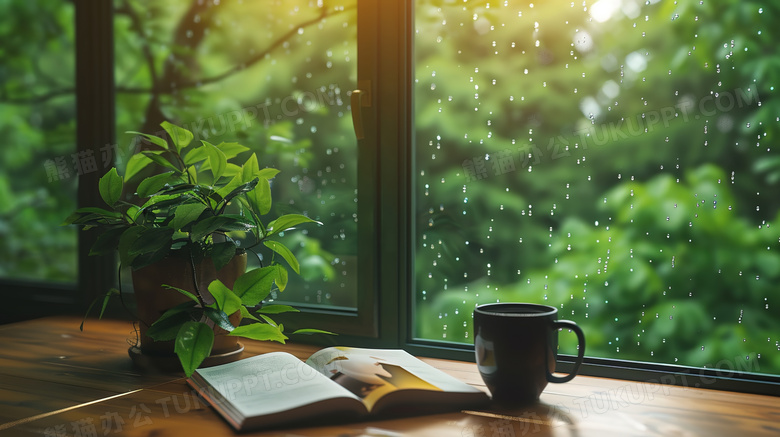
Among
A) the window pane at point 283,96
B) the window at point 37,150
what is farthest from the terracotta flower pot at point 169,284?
the window at point 37,150

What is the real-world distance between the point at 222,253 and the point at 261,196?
0.39ft

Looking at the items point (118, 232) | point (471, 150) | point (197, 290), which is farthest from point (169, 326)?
point (471, 150)

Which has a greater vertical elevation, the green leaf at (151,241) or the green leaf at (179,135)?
the green leaf at (179,135)

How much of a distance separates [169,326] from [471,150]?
24.0 inches

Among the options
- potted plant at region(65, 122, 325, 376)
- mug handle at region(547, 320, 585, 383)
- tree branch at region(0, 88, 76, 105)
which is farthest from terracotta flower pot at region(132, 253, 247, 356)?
tree branch at region(0, 88, 76, 105)

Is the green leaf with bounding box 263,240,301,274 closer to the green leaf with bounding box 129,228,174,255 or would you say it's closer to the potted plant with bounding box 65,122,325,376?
the potted plant with bounding box 65,122,325,376

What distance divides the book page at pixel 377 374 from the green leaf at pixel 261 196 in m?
0.25

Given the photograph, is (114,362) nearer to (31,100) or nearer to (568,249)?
(568,249)

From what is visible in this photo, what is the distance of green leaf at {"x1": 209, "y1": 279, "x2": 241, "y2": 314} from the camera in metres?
0.93

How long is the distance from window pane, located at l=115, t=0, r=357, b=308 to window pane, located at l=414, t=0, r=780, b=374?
0.55 feet

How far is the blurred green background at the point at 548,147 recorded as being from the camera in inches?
41.7

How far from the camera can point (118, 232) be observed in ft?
3.43

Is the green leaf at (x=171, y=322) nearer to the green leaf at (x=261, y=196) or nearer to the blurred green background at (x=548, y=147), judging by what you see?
the green leaf at (x=261, y=196)

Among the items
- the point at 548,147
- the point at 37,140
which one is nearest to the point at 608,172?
the point at 548,147
